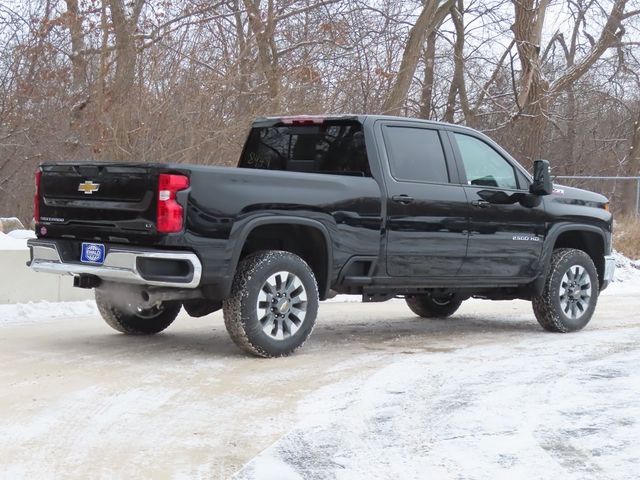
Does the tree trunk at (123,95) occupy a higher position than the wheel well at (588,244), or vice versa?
the tree trunk at (123,95)

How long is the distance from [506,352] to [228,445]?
3778mm

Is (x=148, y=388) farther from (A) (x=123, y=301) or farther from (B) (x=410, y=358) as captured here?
(B) (x=410, y=358)

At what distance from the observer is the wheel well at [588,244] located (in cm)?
986

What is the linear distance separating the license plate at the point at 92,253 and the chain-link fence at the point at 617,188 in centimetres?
1582

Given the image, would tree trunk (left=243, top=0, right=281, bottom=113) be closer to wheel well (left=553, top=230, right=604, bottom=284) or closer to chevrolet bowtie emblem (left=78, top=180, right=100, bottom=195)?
wheel well (left=553, top=230, right=604, bottom=284)

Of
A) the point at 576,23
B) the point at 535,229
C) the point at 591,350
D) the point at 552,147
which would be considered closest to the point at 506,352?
the point at 591,350

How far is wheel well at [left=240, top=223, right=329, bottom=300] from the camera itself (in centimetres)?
767

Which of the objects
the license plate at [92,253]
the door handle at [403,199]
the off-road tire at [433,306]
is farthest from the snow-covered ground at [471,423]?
the off-road tire at [433,306]

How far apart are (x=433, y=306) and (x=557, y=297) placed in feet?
5.64

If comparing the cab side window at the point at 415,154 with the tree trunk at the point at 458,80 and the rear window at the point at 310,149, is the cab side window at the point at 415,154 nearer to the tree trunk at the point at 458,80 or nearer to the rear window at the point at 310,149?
the rear window at the point at 310,149

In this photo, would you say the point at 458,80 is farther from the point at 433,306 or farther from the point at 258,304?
the point at 258,304

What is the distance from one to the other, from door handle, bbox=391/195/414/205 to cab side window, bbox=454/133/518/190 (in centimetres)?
86

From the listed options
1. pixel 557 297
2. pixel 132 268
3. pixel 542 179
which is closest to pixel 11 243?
pixel 132 268

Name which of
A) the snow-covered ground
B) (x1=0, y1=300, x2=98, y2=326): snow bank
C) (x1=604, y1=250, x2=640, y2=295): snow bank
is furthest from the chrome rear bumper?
(x1=604, y1=250, x2=640, y2=295): snow bank
